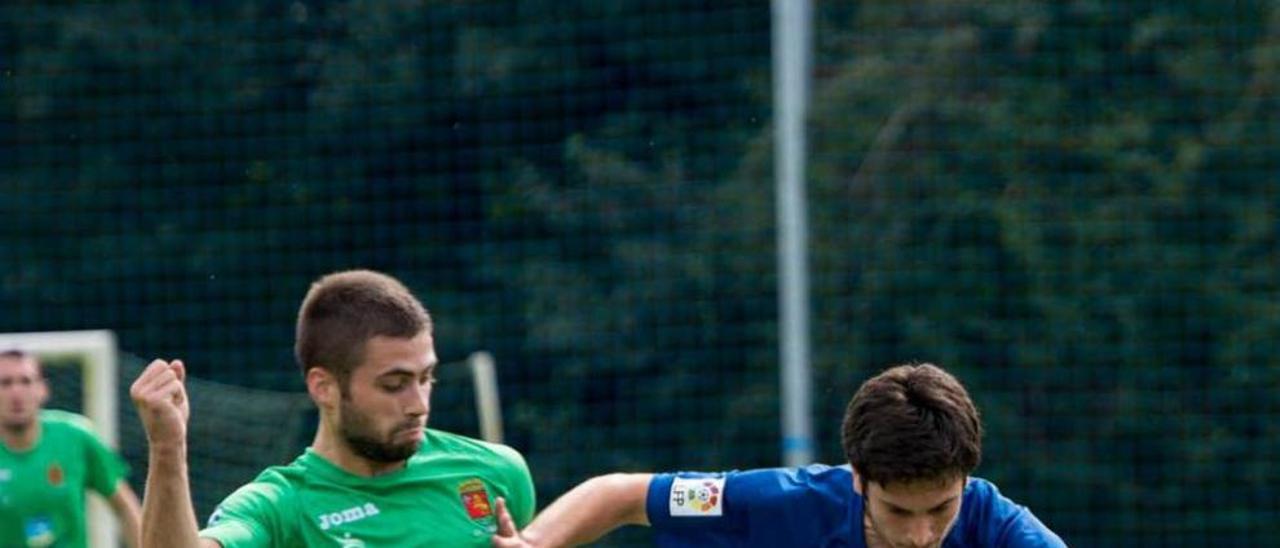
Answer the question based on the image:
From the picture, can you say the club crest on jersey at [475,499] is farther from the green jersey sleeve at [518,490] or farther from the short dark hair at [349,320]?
the short dark hair at [349,320]

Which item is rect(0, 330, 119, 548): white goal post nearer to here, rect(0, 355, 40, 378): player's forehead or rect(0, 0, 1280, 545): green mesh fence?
rect(0, 355, 40, 378): player's forehead

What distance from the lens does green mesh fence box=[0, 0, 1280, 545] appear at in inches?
364

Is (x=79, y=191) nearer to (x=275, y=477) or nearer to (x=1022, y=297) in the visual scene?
(x=1022, y=297)

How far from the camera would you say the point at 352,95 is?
9.95m

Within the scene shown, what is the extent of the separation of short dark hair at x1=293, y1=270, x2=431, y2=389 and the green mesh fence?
4993mm

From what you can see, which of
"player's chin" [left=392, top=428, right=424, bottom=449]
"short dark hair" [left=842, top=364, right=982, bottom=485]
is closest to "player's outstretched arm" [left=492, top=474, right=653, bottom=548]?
"player's chin" [left=392, top=428, right=424, bottom=449]

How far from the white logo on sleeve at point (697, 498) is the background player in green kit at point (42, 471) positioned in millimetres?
3462

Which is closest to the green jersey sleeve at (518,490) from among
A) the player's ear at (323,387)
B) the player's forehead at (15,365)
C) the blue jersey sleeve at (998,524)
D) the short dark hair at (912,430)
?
the player's ear at (323,387)

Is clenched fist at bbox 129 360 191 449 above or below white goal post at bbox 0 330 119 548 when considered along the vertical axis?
above

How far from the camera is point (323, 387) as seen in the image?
4383 millimetres

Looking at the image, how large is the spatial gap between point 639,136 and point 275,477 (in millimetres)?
5268

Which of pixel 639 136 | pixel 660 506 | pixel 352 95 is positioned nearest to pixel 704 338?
pixel 639 136

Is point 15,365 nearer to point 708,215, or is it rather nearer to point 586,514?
point 708,215

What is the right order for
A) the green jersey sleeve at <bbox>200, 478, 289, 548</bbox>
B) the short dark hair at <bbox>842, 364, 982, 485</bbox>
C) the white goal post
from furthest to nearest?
1. the white goal post
2. the green jersey sleeve at <bbox>200, 478, 289, 548</bbox>
3. the short dark hair at <bbox>842, 364, 982, 485</bbox>
